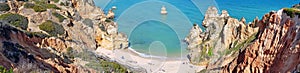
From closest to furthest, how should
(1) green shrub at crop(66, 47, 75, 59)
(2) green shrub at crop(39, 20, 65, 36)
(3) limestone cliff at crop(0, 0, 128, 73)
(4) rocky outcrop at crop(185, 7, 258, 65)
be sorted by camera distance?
(3) limestone cliff at crop(0, 0, 128, 73), (1) green shrub at crop(66, 47, 75, 59), (4) rocky outcrop at crop(185, 7, 258, 65), (2) green shrub at crop(39, 20, 65, 36)

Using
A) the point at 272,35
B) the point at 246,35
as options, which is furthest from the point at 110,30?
the point at 272,35

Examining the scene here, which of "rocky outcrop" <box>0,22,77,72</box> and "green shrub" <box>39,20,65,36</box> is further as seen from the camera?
"green shrub" <box>39,20,65,36</box>

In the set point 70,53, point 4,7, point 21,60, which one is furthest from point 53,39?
point 4,7

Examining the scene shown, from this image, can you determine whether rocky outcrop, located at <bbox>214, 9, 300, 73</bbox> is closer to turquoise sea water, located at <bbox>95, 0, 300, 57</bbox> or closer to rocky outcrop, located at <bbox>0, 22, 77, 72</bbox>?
rocky outcrop, located at <bbox>0, 22, 77, 72</bbox>

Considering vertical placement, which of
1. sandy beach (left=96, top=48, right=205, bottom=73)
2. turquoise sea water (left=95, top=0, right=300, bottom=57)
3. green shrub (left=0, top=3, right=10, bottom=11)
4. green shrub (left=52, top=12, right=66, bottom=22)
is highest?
green shrub (left=0, top=3, right=10, bottom=11)

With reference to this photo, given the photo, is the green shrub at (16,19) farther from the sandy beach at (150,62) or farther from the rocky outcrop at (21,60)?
the rocky outcrop at (21,60)

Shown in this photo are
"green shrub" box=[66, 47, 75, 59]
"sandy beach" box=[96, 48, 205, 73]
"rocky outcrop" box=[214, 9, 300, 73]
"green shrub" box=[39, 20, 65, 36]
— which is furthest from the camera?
"sandy beach" box=[96, 48, 205, 73]

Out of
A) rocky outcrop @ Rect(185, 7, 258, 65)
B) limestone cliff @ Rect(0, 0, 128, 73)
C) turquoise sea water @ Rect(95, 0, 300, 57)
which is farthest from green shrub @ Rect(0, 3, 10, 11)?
rocky outcrop @ Rect(185, 7, 258, 65)

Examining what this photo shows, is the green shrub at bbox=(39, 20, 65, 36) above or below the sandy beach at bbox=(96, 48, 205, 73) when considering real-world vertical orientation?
above
